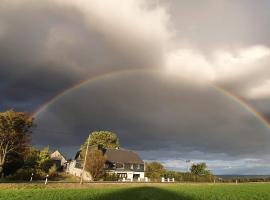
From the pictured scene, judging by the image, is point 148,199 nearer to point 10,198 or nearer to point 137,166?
point 10,198

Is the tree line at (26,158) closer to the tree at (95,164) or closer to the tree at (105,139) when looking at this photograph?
the tree at (95,164)

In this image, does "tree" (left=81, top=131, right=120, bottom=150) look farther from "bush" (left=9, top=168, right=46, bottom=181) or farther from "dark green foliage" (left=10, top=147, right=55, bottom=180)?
"bush" (left=9, top=168, right=46, bottom=181)

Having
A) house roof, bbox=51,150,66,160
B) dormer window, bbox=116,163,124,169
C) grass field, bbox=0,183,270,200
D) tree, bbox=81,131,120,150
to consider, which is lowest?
grass field, bbox=0,183,270,200

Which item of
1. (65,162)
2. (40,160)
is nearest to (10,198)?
(40,160)

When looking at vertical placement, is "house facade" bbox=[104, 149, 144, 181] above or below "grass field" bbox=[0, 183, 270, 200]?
above

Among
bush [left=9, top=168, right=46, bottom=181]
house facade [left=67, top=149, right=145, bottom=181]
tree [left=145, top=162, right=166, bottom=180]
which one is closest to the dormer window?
house facade [left=67, top=149, right=145, bottom=181]

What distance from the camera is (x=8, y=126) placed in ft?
178

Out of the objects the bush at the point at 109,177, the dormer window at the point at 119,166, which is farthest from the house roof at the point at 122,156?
the bush at the point at 109,177

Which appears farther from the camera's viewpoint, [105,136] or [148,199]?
[105,136]

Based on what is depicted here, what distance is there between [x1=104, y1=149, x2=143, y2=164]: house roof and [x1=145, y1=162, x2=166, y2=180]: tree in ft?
12.9

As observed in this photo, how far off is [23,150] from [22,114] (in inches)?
301

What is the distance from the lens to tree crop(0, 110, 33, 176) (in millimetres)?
53875

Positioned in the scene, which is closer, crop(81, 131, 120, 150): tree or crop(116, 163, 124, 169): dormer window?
crop(116, 163, 124, 169): dormer window

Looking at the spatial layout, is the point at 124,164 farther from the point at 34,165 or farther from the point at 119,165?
the point at 34,165
